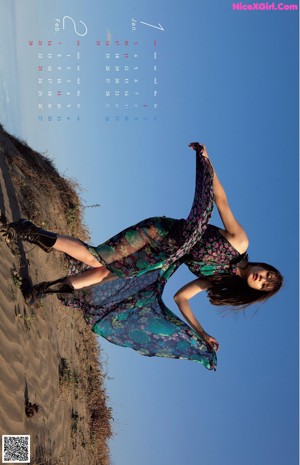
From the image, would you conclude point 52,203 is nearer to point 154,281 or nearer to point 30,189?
point 30,189

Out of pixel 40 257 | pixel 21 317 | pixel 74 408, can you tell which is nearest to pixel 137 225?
pixel 21 317

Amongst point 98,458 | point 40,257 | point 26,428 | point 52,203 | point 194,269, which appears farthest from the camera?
point 52,203

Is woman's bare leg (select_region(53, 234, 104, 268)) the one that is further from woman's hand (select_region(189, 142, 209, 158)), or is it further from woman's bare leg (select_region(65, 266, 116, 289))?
woman's hand (select_region(189, 142, 209, 158))

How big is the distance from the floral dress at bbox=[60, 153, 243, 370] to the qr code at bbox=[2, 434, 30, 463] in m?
1.35

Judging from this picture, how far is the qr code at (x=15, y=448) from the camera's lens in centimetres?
451

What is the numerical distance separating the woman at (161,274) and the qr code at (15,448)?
1355 millimetres

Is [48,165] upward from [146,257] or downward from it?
upward

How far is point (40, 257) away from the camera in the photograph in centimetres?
753

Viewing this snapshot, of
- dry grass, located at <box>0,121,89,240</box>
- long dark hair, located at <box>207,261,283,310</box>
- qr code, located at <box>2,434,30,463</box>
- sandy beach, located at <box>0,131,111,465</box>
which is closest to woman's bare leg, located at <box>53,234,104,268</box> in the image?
sandy beach, located at <box>0,131,111,465</box>

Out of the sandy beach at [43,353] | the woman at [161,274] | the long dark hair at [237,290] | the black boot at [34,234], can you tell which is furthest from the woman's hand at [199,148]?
Answer: the sandy beach at [43,353]

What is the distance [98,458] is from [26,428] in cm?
402

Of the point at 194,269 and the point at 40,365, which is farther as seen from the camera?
the point at 40,365

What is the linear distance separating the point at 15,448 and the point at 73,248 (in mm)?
1732

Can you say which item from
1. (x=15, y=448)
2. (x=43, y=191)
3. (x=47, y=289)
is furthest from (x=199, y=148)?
(x=43, y=191)
